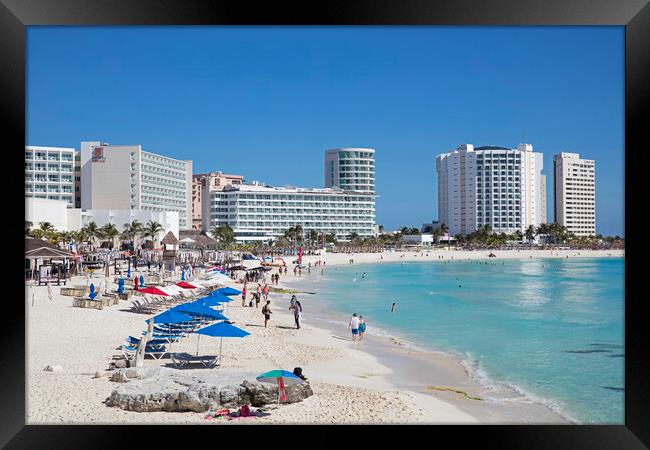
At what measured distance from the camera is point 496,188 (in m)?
121

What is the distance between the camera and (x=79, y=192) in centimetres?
7144

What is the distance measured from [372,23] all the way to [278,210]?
99.3 m

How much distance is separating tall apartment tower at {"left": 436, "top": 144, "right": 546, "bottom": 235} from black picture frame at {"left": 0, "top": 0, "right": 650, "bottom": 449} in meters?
119

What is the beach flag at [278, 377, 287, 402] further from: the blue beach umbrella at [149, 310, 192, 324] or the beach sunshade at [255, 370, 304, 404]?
the blue beach umbrella at [149, 310, 192, 324]

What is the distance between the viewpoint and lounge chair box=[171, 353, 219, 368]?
11070mm

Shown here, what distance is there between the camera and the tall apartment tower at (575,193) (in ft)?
379

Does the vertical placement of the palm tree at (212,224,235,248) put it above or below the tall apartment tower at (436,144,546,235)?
below

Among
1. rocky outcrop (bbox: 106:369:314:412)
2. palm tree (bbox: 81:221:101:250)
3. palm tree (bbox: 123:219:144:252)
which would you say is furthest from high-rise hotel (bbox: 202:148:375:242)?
rocky outcrop (bbox: 106:369:314:412)

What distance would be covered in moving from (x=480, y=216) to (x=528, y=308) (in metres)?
99.5

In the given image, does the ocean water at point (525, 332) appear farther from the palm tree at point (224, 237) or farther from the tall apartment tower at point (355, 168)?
the tall apartment tower at point (355, 168)

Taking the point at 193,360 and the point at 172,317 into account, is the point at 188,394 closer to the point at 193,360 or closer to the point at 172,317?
the point at 193,360

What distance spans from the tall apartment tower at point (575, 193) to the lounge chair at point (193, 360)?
115 metres

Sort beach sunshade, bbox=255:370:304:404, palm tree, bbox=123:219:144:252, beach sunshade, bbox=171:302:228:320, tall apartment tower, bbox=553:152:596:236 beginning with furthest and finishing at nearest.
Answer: tall apartment tower, bbox=553:152:596:236
palm tree, bbox=123:219:144:252
beach sunshade, bbox=171:302:228:320
beach sunshade, bbox=255:370:304:404

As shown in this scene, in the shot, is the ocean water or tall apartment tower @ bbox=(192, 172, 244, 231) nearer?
the ocean water
